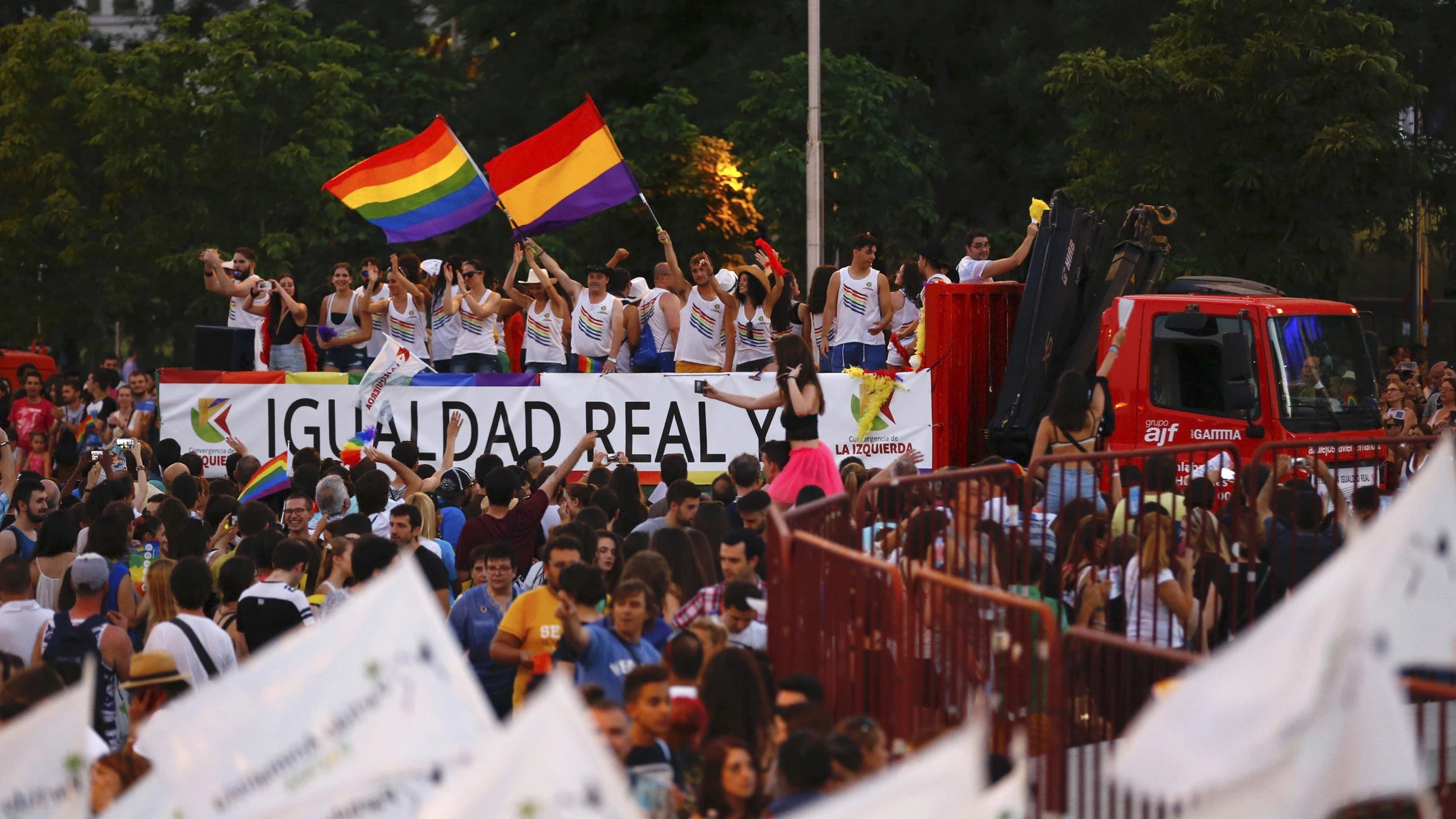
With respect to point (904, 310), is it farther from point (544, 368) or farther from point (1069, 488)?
point (1069, 488)

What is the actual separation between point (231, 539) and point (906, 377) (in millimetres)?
5715

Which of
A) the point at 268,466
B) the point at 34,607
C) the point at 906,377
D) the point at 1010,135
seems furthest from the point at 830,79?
the point at 34,607

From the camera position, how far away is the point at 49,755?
447 cm

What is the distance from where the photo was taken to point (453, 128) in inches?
1361

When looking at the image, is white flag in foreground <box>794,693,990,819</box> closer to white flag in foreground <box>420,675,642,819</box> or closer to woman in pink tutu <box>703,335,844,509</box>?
white flag in foreground <box>420,675,642,819</box>

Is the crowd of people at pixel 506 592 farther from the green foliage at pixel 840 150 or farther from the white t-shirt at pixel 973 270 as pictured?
the green foliage at pixel 840 150

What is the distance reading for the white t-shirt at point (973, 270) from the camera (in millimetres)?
14289

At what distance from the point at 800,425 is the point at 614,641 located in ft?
12.9

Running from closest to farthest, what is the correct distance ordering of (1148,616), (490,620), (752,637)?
(752,637)
(490,620)
(1148,616)

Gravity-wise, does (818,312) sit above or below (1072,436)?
above

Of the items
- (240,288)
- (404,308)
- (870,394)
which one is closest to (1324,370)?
(870,394)

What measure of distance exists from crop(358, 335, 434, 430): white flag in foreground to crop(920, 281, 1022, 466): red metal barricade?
14.9 feet

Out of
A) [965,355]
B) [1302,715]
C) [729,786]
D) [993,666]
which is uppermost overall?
[965,355]

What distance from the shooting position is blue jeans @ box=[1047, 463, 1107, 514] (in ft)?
29.0
